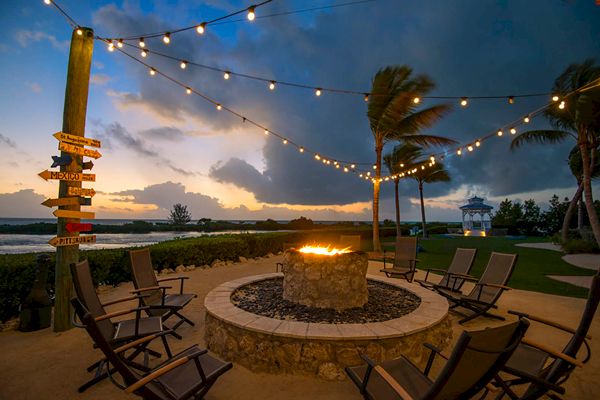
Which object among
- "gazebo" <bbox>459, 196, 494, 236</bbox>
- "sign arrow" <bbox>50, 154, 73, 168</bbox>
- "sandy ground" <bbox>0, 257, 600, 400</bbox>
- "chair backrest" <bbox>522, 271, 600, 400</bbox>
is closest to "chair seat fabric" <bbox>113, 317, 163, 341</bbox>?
"sandy ground" <bbox>0, 257, 600, 400</bbox>

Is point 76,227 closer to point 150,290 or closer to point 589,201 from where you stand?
point 150,290

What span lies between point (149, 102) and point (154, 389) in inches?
388

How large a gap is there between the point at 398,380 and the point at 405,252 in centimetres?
551

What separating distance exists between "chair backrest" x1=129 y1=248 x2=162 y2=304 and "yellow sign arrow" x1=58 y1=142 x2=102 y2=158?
169 centimetres

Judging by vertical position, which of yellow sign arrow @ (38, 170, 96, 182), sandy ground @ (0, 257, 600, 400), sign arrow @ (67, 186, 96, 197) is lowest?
sandy ground @ (0, 257, 600, 400)

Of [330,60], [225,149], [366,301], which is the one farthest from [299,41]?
[366,301]

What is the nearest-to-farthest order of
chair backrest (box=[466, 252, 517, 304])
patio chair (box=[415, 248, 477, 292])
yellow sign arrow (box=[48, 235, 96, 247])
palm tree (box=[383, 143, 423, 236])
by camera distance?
yellow sign arrow (box=[48, 235, 96, 247]), chair backrest (box=[466, 252, 517, 304]), patio chair (box=[415, 248, 477, 292]), palm tree (box=[383, 143, 423, 236])

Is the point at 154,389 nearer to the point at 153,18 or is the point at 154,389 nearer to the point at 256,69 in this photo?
the point at 153,18

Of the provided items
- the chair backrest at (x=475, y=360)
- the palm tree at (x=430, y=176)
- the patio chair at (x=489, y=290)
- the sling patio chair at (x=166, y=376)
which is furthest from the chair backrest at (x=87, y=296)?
the palm tree at (x=430, y=176)

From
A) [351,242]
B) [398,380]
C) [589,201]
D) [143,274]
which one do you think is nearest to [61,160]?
[143,274]

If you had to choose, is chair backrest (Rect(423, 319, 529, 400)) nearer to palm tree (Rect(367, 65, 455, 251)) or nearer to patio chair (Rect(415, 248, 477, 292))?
patio chair (Rect(415, 248, 477, 292))

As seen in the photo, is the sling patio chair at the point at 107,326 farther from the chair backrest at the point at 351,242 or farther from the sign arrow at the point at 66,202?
the chair backrest at the point at 351,242

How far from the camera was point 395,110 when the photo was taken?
1173 centimetres

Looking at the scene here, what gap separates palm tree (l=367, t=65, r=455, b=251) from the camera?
11633 millimetres
